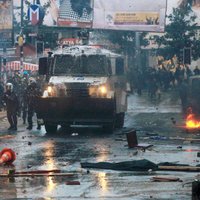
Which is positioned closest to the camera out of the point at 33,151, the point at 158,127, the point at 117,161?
the point at 117,161

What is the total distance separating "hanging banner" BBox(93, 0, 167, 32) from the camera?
2366 inches

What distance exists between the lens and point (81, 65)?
27.2 m

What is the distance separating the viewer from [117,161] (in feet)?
60.2

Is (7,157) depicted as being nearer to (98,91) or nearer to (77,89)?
(77,89)

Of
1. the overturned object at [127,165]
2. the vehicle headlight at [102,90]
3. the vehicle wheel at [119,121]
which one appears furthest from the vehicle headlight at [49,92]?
the overturned object at [127,165]

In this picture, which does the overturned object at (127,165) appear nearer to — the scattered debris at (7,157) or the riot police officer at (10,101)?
the scattered debris at (7,157)

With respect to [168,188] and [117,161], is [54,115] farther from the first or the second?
[168,188]

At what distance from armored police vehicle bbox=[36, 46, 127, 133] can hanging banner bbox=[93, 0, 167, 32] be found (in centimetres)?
3283

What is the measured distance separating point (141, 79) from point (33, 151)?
3934cm

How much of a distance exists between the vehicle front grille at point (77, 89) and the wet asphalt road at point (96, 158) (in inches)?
47.6

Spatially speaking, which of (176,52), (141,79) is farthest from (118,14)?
(176,52)

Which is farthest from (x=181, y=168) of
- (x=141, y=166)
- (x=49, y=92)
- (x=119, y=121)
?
(x=119, y=121)

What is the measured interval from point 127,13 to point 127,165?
4393 cm

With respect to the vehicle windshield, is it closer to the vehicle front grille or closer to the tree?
the vehicle front grille
